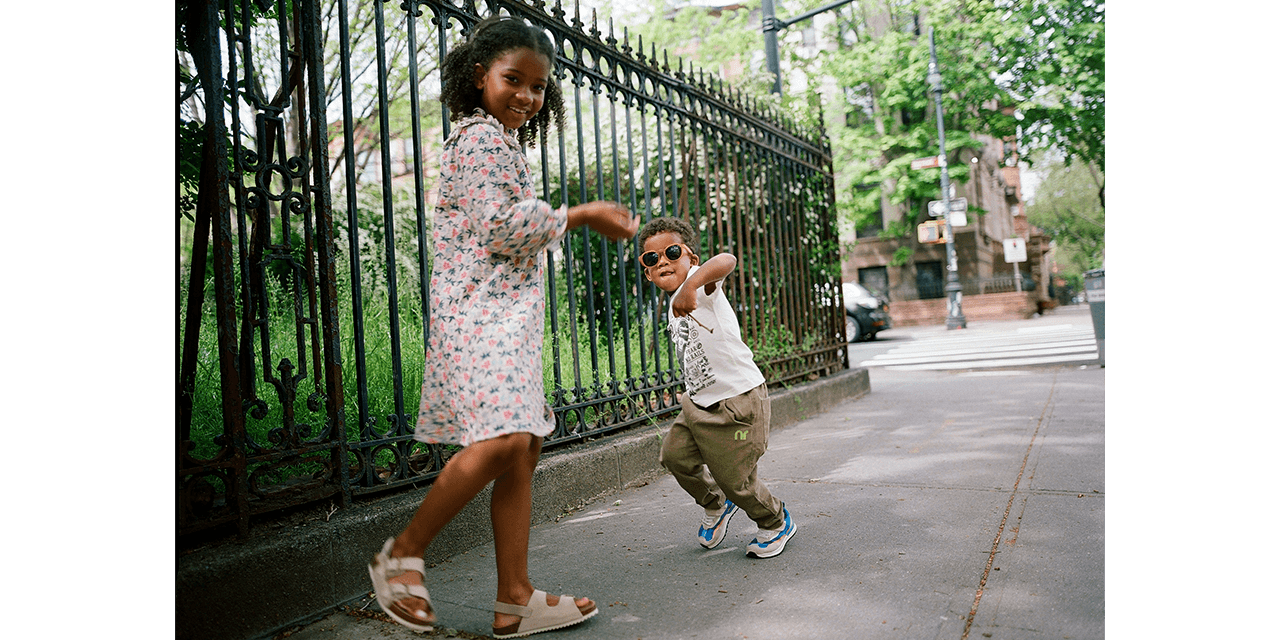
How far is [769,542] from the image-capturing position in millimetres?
2990

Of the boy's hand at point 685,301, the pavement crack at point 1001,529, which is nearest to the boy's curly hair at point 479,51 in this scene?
the boy's hand at point 685,301

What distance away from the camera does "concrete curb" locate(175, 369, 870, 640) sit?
7.52ft

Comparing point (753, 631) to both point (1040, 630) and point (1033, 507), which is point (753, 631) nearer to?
point (1040, 630)

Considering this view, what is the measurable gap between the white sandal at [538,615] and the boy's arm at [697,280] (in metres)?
1.04

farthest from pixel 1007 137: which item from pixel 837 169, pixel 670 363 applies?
pixel 670 363

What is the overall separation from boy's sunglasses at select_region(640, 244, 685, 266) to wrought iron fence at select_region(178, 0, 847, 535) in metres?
0.72

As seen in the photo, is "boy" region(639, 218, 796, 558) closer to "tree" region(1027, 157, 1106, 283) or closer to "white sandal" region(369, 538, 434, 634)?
"white sandal" region(369, 538, 434, 634)

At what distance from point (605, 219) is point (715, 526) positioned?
1.47m

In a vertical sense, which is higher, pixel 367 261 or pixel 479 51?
pixel 479 51

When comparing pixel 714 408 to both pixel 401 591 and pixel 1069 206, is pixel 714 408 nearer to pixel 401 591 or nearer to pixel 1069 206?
pixel 401 591

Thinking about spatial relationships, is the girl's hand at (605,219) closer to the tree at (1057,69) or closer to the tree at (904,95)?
the tree at (904,95)

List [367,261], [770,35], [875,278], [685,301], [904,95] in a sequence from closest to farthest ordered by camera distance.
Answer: [685,301]
[367,261]
[770,35]
[904,95]
[875,278]

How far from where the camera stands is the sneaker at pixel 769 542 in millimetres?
2976

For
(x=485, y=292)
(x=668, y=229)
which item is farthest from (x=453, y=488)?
(x=668, y=229)
